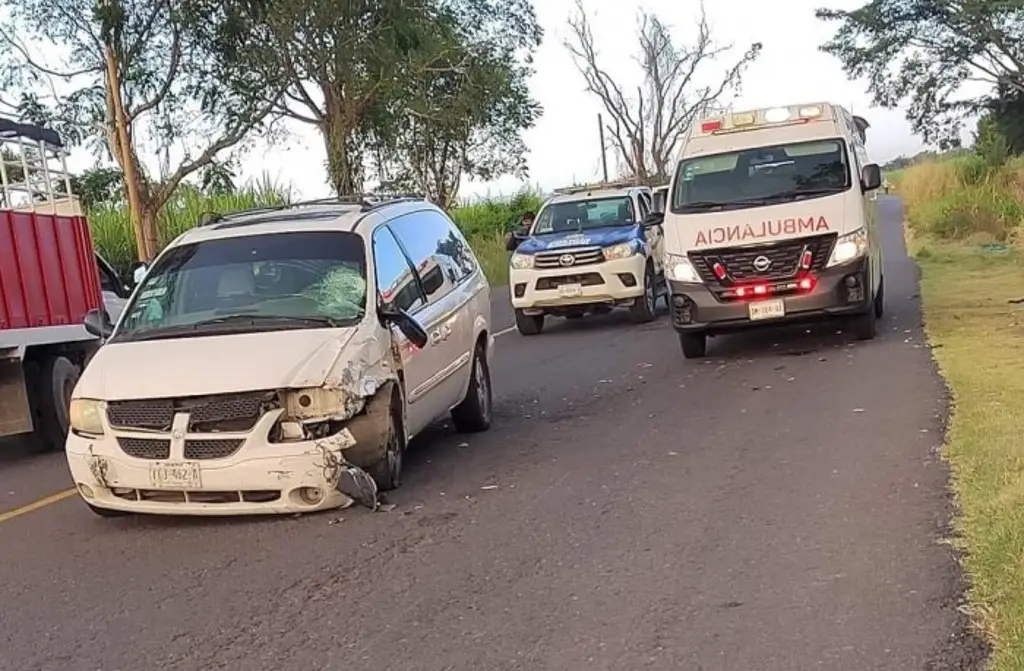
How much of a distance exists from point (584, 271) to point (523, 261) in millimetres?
892

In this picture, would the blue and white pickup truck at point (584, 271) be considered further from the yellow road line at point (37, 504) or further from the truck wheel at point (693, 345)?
the yellow road line at point (37, 504)

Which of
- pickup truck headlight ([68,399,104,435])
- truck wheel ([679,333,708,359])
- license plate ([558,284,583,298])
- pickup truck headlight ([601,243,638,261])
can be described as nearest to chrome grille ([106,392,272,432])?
pickup truck headlight ([68,399,104,435])

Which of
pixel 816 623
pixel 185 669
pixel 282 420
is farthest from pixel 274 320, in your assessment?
pixel 816 623

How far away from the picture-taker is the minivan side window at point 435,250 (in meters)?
9.19

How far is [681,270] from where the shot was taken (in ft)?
43.4

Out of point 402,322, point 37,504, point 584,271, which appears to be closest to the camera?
point 402,322

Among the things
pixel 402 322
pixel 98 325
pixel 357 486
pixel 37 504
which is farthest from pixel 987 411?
pixel 37 504

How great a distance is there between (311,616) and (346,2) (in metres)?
21.0

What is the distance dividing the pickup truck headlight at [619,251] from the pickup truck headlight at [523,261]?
100 cm

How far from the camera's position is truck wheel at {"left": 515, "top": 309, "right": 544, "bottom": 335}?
1819cm

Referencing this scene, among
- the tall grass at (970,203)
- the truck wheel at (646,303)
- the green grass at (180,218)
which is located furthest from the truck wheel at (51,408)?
the tall grass at (970,203)

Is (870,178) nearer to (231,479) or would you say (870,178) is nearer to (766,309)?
(766,309)

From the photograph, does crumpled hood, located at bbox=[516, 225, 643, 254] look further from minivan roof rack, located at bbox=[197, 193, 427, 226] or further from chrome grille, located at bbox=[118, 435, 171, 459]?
chrome grille, located at bbox=[118, 435, 171, 459]

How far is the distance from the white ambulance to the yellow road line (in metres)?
6.46
